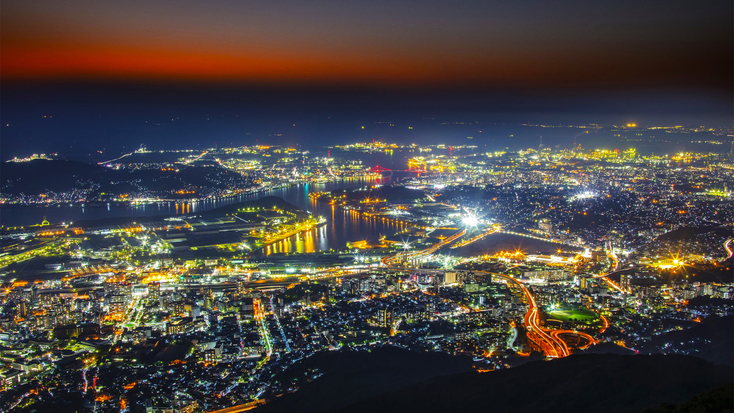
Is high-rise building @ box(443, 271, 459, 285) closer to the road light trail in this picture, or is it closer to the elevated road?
the elevated road

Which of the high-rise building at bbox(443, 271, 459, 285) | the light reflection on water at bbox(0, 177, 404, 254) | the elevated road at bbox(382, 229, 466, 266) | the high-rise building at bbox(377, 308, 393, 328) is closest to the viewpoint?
the high-rise building at bbox(377, 308, 393, 328)

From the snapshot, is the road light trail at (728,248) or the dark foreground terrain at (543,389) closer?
the dark foreground terrain at (543,389)

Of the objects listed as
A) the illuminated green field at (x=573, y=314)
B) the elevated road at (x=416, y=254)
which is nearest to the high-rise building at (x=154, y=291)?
the elevated road at (x=416, y=254)

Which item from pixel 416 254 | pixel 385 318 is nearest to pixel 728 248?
pixel 416 254

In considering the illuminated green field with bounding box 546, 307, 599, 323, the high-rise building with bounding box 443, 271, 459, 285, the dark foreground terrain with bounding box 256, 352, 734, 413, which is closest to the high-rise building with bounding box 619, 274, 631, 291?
the illuminated green field with bounding box 546, 307, 599, 323

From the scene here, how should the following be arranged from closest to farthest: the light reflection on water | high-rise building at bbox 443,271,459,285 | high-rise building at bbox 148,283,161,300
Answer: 1. high-rise building at bbox 148,283,161,300
2. high-rise building at bbox 443,271,459,285
3. the light reflection on water

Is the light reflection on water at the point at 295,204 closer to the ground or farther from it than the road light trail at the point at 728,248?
closer to the ground

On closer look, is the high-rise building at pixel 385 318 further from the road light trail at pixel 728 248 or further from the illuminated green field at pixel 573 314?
the road light trail at pixel 728 248

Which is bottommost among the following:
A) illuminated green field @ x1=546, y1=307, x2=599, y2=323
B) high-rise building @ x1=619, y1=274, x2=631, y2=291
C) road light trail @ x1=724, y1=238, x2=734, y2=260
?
illuminated green field @ x1=546, y1=307, x2=599, y2=323

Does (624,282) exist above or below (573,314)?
above

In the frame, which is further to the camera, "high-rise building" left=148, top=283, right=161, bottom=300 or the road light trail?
the road light trail

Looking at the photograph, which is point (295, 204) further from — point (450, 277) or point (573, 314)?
point (573, 314)

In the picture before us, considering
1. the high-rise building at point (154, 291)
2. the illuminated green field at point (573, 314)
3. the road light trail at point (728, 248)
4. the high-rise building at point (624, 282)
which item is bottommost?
the illuminated green field at point (573, 314)

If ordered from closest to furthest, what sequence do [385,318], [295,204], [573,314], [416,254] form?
[385,318] → [573,314] → [416,254] → [295,204]
